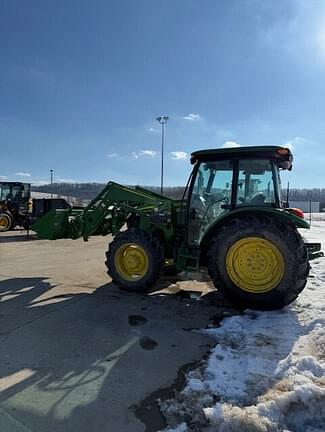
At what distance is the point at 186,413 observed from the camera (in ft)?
8.40

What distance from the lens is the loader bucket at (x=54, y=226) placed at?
7.28 meters

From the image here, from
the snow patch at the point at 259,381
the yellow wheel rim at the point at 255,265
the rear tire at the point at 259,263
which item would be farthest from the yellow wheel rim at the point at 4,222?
the snow patch at the point at 259,381

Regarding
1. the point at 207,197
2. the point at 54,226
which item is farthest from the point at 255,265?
the point at 54,226

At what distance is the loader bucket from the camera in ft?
23.9

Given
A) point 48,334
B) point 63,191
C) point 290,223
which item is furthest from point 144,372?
point 63,191

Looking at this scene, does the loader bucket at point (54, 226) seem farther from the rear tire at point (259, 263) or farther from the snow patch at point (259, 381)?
the snow patch at point (259, 381)

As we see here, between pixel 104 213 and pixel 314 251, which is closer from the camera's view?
pixel 314 251

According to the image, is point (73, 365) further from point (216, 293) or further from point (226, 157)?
point (226, 157)

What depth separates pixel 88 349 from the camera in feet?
12.1

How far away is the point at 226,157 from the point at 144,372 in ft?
11.3

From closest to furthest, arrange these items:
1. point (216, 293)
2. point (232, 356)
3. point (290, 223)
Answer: point (232, 356), point (290, 223), point (216, 293)

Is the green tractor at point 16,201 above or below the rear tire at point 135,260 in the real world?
above

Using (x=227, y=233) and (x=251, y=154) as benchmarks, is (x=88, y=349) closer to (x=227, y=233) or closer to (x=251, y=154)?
(x=227, y=233)

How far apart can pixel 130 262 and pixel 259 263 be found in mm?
2199
